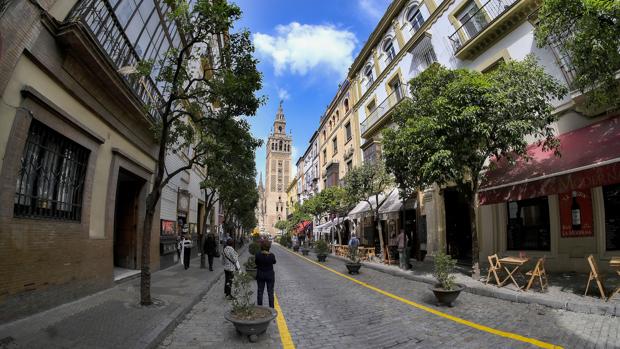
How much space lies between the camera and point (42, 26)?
6.71 meters

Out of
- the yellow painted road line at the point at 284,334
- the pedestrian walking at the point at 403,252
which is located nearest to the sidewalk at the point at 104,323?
the yellow painted road line at the point at 284,334

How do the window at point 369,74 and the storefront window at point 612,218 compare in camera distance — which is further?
the window at point 369,74

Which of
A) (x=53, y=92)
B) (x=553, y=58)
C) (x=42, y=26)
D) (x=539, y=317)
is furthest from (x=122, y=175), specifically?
(x=553, y=58)

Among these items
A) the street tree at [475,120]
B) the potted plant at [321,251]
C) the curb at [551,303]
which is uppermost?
the street tree at [475,120]

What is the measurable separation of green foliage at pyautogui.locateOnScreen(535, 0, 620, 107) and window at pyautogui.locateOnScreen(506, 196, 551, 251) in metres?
5.46

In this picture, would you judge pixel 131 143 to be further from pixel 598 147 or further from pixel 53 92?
pixel 598 147

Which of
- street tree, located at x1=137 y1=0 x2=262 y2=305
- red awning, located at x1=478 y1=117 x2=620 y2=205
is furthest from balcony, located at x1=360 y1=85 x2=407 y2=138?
street tree, located at x1=137 y1=0 x2=262 y2=305

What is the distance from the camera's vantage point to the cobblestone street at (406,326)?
17.5ft

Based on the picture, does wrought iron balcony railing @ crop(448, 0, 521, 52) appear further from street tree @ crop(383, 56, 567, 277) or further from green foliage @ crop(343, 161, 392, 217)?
green foliage @ crop(343, 161, 392, 217)

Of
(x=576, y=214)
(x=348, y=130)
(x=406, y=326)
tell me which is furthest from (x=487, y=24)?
(x=348, y=130)

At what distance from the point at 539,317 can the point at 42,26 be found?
34.8 feet

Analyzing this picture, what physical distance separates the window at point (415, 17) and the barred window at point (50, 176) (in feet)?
60.6

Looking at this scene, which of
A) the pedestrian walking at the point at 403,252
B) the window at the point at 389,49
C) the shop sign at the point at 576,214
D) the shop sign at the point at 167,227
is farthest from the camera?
the window at the point at 389,49

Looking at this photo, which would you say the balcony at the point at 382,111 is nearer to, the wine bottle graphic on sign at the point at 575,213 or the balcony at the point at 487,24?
the balcony at the point at 487,24
